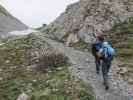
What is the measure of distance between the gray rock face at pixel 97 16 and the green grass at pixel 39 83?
11.1m

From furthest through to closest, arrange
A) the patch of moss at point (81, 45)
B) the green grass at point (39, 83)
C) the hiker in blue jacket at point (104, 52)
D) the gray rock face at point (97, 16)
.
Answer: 1. the gray rock face at point (97, 16)
2. the patch of moss at point (81, 45)
3. the hiker in blue jacket at point (104, 52)
4. the green grass at point (39, 83)

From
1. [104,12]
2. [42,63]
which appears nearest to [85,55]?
[42,63]

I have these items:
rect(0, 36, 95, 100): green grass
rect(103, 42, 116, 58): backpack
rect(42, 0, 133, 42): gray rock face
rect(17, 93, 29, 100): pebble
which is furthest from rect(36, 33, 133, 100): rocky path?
rect(42, 0, 133, 42): gray rock face

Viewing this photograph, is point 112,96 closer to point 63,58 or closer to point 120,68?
point 120,68

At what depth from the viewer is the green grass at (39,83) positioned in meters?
20.1

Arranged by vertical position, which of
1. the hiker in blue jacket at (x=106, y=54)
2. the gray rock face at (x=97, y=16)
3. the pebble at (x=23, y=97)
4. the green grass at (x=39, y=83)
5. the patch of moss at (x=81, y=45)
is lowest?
the pebble at (x=23, y=97)

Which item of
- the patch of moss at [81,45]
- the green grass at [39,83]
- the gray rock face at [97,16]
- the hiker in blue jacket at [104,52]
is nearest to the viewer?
the green grass at [39,83]

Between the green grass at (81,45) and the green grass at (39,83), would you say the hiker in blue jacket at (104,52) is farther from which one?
the green grass at (81,45)

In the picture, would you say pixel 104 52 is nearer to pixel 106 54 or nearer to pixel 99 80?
pixel 106 54

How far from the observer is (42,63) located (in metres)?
25.5

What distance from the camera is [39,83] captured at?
72.5ft

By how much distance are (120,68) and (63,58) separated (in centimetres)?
394

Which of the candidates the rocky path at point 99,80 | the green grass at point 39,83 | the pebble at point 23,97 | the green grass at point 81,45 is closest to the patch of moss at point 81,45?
the green grass at point 81,45

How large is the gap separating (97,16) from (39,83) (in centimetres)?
1771
